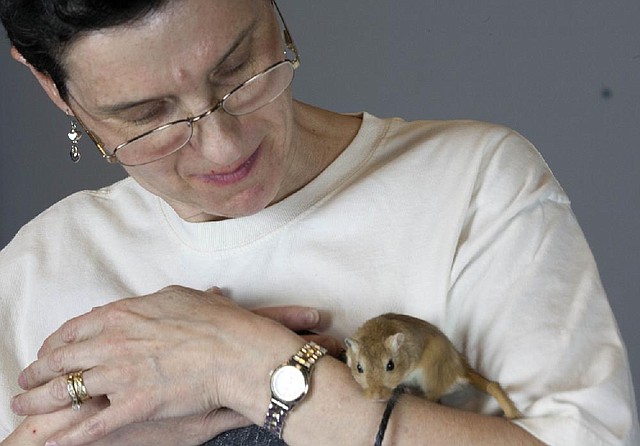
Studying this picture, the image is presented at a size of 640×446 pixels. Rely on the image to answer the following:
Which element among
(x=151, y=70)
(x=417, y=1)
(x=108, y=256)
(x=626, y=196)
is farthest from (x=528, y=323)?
(x=417, y=1)

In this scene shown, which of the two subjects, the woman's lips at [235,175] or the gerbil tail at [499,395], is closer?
the gerbil tail at [499,395]

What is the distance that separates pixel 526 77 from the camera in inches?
108

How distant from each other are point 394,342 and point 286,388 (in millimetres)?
151

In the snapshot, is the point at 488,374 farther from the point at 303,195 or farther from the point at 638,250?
the point at 638,250

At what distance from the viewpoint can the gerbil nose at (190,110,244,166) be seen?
136 cm

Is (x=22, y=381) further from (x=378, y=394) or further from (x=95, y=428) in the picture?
(x=378, y=394)

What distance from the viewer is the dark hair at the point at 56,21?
127 centimetres

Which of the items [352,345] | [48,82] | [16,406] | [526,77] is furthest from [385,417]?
[526,77]

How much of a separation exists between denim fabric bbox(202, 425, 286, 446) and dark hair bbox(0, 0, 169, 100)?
1.64 ft

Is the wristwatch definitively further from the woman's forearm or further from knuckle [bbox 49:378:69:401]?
knuckle [bbox 49:378:69:401]

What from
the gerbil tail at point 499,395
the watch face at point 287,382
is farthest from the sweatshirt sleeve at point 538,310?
the watch face at point 287,382

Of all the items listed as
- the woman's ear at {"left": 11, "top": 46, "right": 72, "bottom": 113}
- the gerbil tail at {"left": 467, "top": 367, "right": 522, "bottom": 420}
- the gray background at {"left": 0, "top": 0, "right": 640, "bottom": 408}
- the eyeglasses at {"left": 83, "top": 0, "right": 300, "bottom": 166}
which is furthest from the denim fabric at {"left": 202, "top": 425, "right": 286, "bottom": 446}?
the gray background at {"left": 0, "top": 0, "right": 640, "bottom": 408}

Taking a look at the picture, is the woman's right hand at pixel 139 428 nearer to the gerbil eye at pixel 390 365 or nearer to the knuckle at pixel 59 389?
the knuckle at pixel 59 389

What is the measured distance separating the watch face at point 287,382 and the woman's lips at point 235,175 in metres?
0.26
